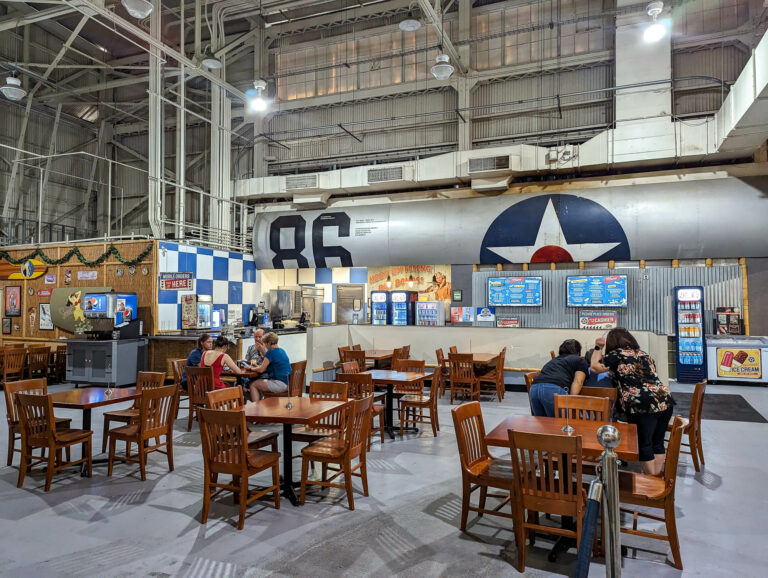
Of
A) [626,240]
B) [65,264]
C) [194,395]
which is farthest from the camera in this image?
[65,264]

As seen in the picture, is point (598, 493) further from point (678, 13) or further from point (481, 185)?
point (678, 13)

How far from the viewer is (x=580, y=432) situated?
3.69 meters

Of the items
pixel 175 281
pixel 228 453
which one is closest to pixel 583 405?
pixel 228 453

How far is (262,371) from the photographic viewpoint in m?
6.71

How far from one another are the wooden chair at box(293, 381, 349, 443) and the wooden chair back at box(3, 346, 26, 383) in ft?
23.1

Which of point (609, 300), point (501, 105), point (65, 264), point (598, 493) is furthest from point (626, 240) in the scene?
point (65, 264)

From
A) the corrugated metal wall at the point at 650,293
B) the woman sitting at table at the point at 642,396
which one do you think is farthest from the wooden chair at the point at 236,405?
the corrugated metal wall at the point at 650,293

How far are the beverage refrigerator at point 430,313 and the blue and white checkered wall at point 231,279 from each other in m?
2.32

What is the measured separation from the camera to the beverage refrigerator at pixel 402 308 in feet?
42.1

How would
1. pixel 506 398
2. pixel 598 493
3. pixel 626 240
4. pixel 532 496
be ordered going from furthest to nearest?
pixel 626 240 → pixel 506 398 → pixel 532 496 → pixel 598 493

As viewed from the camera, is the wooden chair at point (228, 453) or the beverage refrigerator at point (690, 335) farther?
the beverage refrigerator at point (690, 335)

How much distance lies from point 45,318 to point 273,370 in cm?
827

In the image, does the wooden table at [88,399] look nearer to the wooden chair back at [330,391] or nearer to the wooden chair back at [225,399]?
the wooden chair back at [225,399]

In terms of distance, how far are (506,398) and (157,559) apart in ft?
21.6
